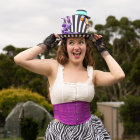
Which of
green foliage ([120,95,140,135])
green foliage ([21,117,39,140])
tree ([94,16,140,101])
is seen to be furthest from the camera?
tree ([94,16,140,101])

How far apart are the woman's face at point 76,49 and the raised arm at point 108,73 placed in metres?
0.18

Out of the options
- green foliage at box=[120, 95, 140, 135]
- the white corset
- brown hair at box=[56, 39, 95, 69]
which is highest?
brown hair at box=[56, 39, 95, 69]

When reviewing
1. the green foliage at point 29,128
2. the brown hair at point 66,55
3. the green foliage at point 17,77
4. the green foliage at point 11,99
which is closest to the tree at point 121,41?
the green foliage at point 17,77

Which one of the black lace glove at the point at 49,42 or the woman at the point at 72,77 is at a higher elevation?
the black lace glove at the point at 49,42

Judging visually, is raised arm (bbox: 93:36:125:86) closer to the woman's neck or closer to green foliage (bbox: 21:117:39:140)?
the woman's neck

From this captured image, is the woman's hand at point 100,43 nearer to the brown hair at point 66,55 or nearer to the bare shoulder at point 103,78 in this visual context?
the brown hair at point 66,55

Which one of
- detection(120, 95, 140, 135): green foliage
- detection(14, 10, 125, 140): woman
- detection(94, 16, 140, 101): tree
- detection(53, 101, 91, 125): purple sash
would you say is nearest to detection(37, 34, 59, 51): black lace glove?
detection(14, 10, 125, 140): woman

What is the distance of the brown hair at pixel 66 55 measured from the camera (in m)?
3.34

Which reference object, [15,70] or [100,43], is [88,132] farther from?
[15,70]

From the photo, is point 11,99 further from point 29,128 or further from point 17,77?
point 17,77

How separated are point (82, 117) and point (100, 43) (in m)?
0.69

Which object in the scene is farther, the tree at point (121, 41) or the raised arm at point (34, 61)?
the tree at point (121, 41)

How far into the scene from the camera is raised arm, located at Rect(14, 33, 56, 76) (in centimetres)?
310

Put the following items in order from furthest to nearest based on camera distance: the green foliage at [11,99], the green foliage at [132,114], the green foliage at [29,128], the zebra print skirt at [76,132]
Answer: the green foliage at [11,99] < the green foliage at [132,114] < the green foliage at [29,128] < the zebra print skirt at [76,132]
